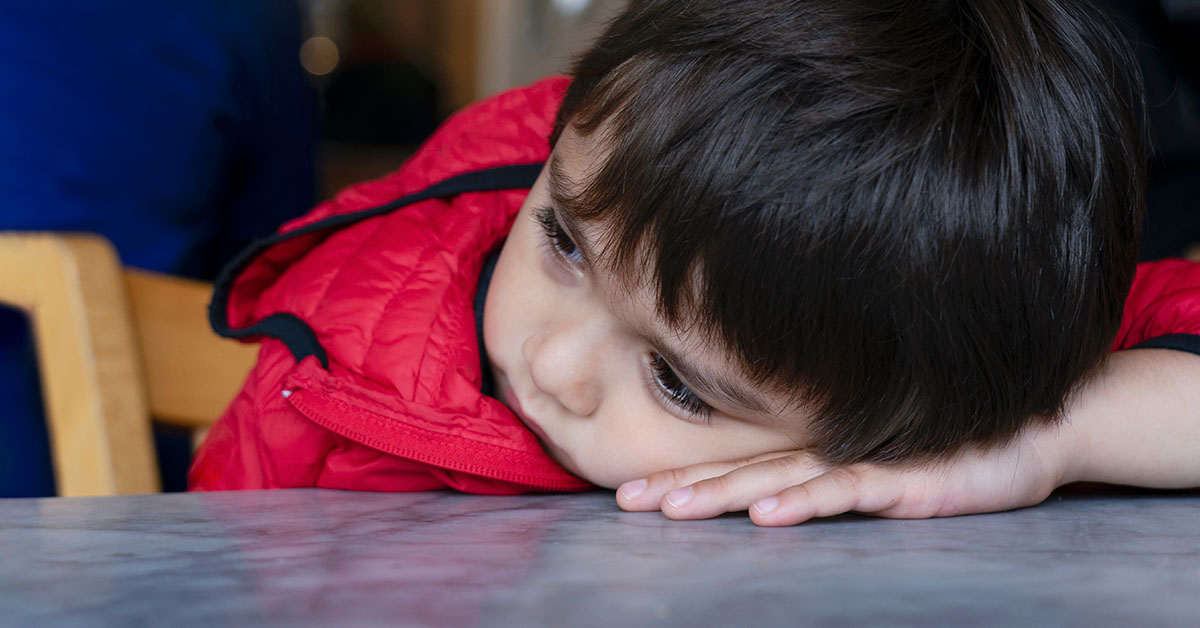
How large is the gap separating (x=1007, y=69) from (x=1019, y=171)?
2.6 inches

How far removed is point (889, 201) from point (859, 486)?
181 mm

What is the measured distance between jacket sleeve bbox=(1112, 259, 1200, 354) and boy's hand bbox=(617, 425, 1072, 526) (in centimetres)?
15

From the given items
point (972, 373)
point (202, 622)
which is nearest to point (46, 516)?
point (202, 622)

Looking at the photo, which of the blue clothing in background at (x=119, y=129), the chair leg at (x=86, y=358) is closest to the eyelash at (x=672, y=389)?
the chair leg at (x=86, y=358)

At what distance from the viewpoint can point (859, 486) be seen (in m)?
0.63

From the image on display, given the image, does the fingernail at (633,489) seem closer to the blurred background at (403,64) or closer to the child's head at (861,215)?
the child's head at (861,215)

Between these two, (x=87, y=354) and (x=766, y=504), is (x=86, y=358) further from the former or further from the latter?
(x=766, y=504)

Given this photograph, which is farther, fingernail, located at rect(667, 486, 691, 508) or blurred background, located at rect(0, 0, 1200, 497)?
blurred background, located at rect(0, 0, 1200, 497)

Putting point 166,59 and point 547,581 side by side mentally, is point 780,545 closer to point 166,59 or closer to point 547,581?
point 547,581

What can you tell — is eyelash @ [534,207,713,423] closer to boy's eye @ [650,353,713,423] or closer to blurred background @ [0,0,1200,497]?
boy's eye @ [650,353,713,423]

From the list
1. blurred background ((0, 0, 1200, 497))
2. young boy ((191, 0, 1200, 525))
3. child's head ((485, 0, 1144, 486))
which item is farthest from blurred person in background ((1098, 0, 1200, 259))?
child's head ((485, 0, 1144, 486))

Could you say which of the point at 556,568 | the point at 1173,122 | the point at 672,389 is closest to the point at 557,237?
the point at 672,389

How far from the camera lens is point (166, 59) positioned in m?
1.24

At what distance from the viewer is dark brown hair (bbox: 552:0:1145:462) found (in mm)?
601
